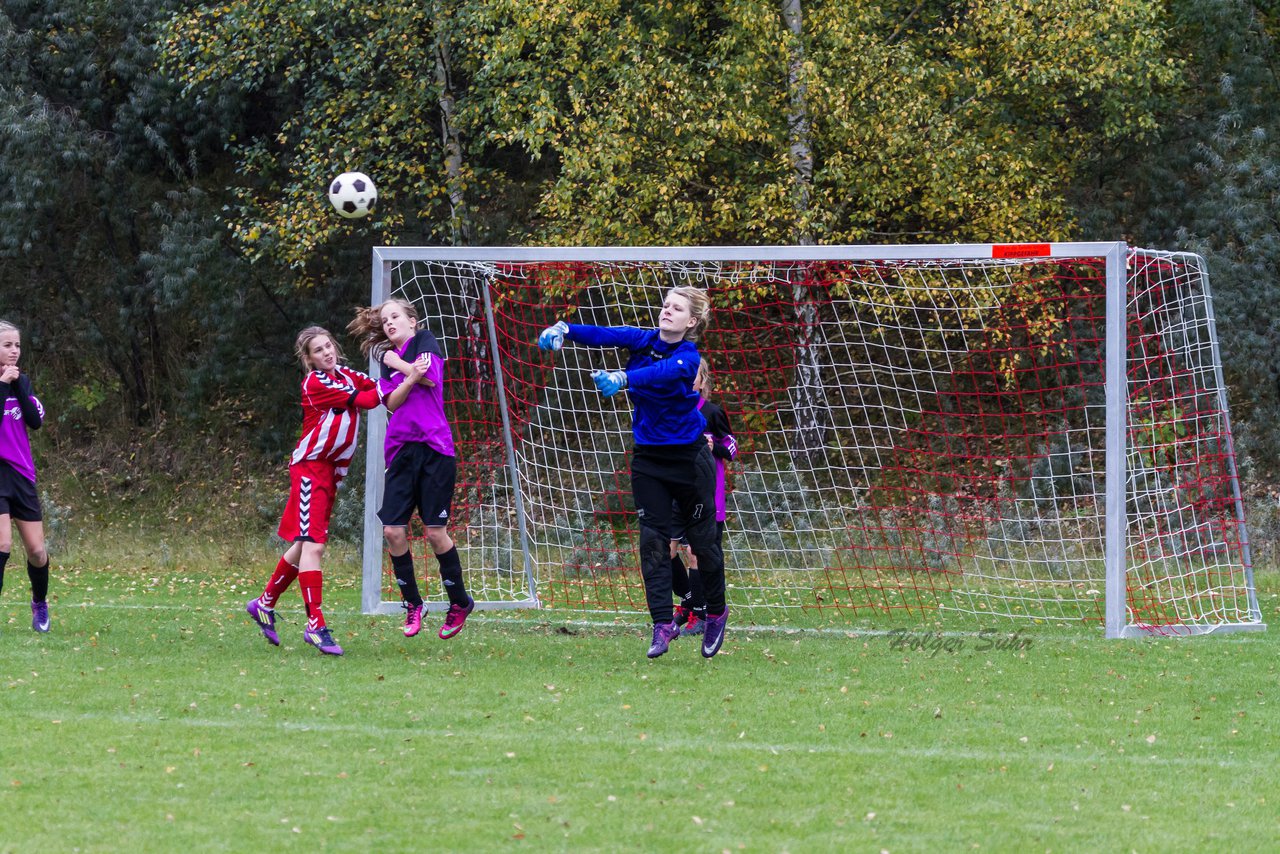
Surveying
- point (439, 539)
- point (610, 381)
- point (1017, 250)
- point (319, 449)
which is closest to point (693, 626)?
point (439, 539)

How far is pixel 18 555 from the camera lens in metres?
14.4

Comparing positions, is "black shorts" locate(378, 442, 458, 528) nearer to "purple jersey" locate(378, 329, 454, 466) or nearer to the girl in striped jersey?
"purple jersey" locate(378, 329, 454, 466)

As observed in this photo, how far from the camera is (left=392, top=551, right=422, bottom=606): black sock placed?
26.1 feet

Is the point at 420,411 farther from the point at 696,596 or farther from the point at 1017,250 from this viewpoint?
the point at 1017,250

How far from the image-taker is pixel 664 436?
7371 millimetres

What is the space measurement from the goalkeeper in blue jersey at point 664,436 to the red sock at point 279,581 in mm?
1925

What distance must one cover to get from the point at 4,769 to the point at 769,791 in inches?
103

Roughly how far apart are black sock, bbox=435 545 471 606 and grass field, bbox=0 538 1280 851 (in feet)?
1.05

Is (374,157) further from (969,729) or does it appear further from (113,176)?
(969,729)

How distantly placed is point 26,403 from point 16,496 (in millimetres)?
507

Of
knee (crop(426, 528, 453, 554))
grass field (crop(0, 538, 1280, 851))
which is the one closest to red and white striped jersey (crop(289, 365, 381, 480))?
knee (crop(426, 528, 453, 554))

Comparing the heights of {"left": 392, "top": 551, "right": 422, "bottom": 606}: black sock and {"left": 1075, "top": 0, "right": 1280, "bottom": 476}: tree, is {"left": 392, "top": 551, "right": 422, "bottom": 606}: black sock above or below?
below

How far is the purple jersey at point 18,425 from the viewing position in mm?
8094

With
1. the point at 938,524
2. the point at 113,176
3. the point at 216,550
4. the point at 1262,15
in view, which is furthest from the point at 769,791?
the point at 113,176
